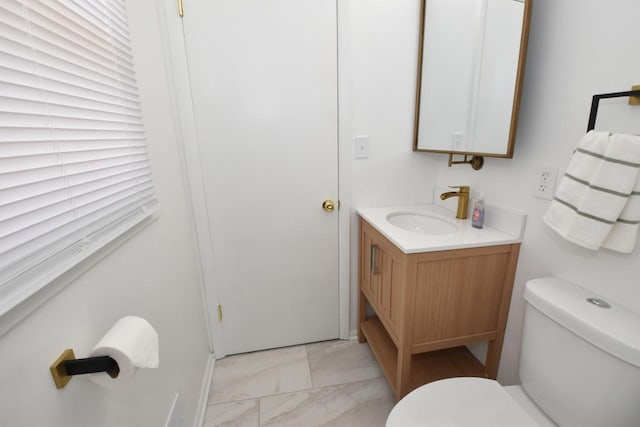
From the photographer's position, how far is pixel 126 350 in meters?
0.61

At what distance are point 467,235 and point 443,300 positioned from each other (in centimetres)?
31

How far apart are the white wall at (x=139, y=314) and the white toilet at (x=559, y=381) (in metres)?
0.81

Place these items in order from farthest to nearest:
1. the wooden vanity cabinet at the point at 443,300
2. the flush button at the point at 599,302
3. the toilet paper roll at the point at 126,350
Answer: the wooden vanity cabinet at the point at 443,300, the flush button at the point at 599,302, the toilet paper roll at the point at 126,350

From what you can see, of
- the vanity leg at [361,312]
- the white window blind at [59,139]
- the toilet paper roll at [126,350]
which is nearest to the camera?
the white window blind at [59,139]

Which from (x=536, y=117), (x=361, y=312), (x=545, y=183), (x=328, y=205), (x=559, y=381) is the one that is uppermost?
(x=536, y=117)

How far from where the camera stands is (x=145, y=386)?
911 millimetres

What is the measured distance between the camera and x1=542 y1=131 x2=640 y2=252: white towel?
78cm

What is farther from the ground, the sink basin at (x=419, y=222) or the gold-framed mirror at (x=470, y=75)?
the gold-framed mirror at (x=470, y=75)

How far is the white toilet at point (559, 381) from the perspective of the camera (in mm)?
746

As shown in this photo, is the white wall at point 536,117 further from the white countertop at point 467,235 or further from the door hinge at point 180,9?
the door hinge at point 180,9

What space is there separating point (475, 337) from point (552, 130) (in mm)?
938

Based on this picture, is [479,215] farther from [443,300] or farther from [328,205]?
[328,205]

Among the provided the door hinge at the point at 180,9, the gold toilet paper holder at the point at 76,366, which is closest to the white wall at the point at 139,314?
the gold toilet paper holder at the point at 76,366

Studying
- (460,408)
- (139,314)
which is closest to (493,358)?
(460,408)
